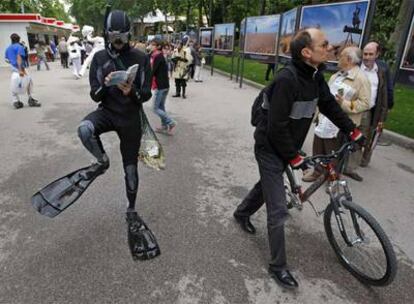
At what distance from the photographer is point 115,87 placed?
300 cm

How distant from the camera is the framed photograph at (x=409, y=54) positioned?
5.70 metres

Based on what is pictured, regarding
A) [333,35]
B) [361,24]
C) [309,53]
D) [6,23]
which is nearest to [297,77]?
[309,53]

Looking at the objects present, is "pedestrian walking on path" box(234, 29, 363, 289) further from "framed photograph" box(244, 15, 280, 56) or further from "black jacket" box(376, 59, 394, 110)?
"framed photograph" box(244, 15, 280, 56)

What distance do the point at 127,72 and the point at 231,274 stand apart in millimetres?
1826

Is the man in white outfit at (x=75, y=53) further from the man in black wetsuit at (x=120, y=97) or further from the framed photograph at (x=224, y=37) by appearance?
the man in black wetsuit at (x=120, y=97)

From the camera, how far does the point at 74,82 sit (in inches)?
562

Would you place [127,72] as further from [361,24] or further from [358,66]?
[361,24]

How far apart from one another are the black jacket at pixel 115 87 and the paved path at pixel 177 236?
120 cm

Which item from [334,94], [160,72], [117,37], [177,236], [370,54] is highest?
[117,37]

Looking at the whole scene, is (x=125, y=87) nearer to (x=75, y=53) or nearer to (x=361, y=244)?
(x=361, y=244)

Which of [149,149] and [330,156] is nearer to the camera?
[330,156]

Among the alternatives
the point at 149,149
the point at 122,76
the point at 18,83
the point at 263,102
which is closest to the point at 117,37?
the point at 122,76

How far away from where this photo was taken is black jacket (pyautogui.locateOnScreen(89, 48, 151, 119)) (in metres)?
2.99

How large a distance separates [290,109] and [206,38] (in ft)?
58.0
